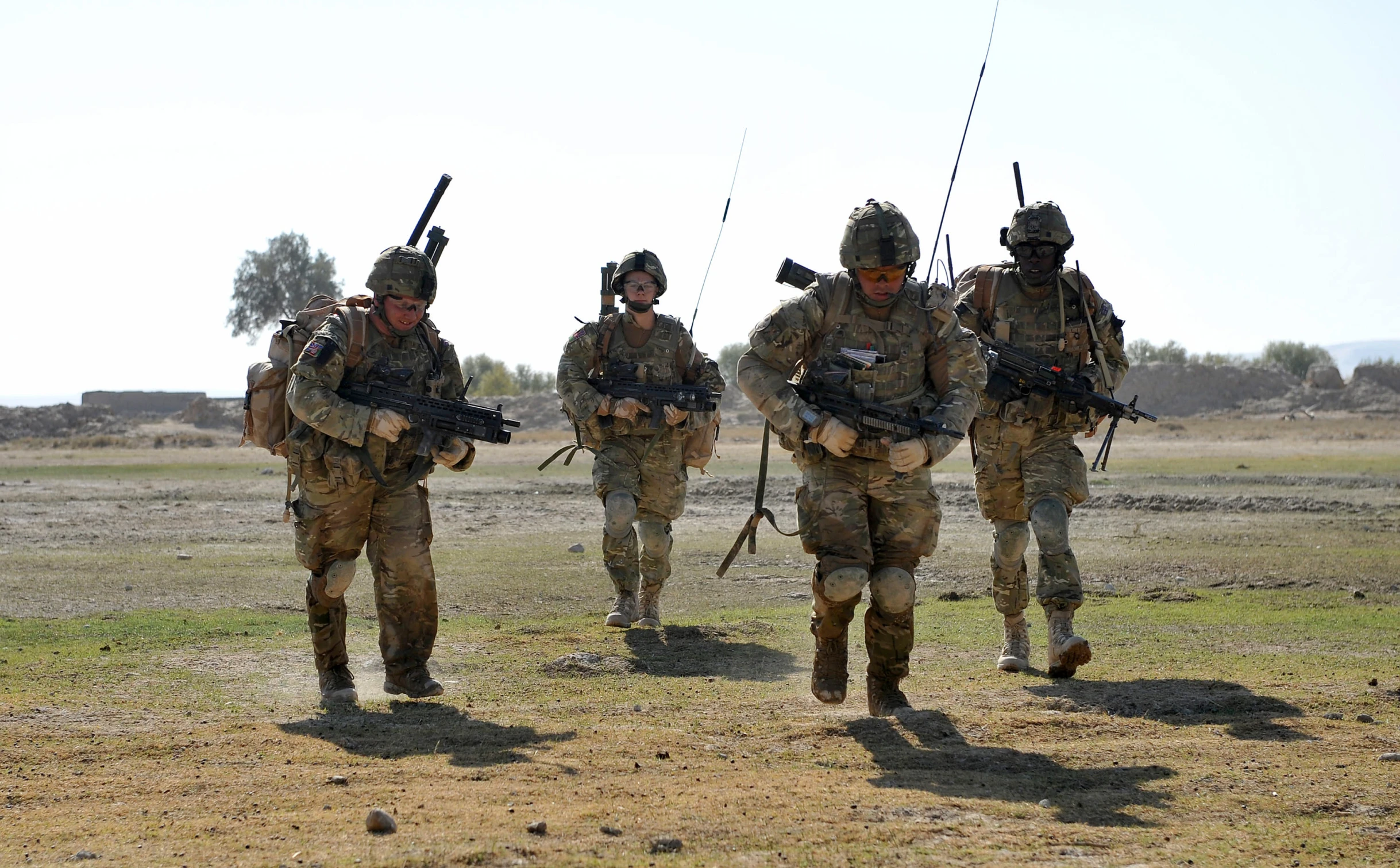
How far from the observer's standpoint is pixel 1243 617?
10070mm

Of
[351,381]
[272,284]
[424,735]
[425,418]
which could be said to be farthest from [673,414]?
[272,284]

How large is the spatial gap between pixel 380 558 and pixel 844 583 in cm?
246

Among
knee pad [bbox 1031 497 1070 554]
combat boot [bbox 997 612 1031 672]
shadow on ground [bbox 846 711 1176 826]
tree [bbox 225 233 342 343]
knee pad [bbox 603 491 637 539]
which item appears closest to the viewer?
shadow on ground [bbox 846 711 1176 826]

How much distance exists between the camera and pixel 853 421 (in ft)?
22.1

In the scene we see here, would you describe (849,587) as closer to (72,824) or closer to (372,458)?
(372,458)

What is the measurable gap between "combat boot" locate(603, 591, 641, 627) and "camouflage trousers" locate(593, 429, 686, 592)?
0.05m

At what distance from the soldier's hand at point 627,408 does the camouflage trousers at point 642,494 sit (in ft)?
0.77

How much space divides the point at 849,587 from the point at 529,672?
2613 millimetres

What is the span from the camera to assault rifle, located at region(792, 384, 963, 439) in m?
6.67

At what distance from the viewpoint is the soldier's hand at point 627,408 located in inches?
394

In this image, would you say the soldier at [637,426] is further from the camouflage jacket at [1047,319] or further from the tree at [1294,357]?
the tree at [1294,357]

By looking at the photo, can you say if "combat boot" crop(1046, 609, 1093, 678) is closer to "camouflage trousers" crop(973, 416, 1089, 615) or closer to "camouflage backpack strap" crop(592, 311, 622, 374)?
"camouflage trousers" crop(973, 416, 1089, 615)

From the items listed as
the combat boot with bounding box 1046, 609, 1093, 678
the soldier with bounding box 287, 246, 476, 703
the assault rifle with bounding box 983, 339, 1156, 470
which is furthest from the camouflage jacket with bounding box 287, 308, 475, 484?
the combat boot with bounding box 1046, 609, 1093, 678

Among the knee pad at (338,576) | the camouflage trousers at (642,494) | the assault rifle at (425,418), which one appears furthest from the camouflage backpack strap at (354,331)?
the camouflage trousers at (642,494)
